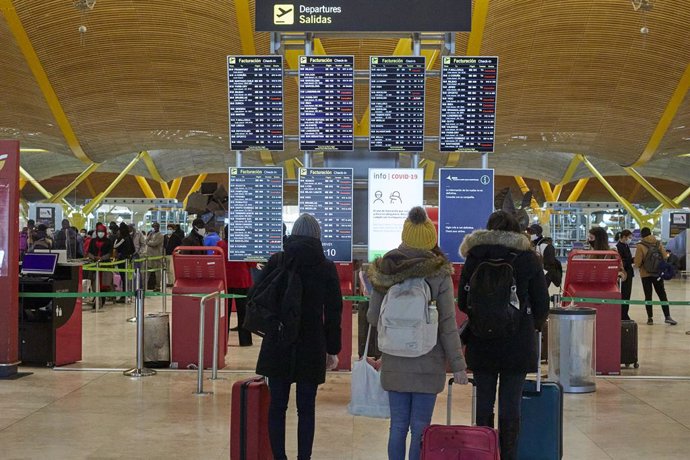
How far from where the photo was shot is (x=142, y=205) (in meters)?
34.1

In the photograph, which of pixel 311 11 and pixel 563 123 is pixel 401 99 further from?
pixel 563 123

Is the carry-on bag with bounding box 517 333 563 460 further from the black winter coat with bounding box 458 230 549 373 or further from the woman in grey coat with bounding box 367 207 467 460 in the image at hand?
the woman in grey coat with bounding box 367 207 467 460

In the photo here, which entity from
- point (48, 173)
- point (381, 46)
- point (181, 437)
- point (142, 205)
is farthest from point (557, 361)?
point (48, 173)

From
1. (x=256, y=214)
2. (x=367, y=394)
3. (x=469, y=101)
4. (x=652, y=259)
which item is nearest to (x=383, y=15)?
(x=469, y=101)

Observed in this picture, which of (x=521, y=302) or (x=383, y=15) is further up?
(x=383, y=15)

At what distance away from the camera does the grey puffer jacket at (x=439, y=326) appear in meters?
4.61

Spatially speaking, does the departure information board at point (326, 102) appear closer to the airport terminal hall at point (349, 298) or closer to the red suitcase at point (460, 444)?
the airport terminal hall at point (349, 298)

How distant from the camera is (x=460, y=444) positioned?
4.39 m

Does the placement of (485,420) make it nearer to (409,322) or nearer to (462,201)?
(409,322)

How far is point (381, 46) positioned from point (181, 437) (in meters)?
16.2

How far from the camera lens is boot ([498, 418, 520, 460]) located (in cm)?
491

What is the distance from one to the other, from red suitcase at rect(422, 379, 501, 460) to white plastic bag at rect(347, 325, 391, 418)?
108cm

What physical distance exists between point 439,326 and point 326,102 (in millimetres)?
4715

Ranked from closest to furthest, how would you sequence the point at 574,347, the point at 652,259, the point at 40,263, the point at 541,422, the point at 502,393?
the point at 502,393
the point at 541,422
the point at 574,347
the point at 40,263
the point at 652,259
